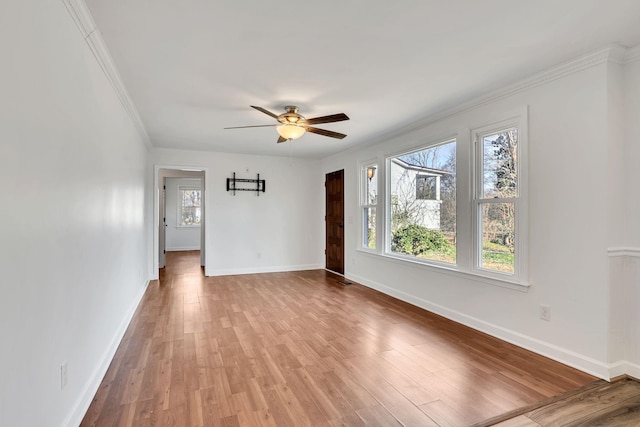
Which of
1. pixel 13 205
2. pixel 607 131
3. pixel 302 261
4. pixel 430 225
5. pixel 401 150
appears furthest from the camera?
pixel 302 261

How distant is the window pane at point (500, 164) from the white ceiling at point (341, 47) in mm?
506

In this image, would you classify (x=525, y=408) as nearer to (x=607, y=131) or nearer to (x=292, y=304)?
(x=607, y=131)

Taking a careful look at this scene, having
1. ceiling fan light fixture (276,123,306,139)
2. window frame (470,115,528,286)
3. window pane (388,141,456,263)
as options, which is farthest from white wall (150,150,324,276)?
window frame (470,115,528,286)

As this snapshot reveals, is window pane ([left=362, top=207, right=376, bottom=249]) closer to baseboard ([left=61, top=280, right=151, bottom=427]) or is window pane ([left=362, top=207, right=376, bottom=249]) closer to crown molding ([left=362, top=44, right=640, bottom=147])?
crown molding ([left=362, top=44, right=640, bottom=147])

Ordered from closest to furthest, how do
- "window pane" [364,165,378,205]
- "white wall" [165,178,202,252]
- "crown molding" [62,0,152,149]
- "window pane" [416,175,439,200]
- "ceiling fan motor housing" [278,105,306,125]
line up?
"crown molding" [62,0,152,149], "ceiling fan motor housing" [278,105,306,125], "window pane" [416,175,439,200], "window pane" [364,165,378,205], "white wall" [165,178,202,252]

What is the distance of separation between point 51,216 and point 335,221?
5383 millimetres

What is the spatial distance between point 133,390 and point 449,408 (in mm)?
2100

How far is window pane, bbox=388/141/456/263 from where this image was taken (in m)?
3.93

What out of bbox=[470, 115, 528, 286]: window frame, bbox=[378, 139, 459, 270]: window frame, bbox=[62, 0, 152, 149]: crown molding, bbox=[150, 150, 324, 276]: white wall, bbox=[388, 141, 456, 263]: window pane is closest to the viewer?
bbox=[62, 0, 152, 149]: crown molding

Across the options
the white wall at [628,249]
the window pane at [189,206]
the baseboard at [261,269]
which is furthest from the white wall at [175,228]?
the white wall at [628,249]

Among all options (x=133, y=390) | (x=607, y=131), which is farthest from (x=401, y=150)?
(x=133, y=390)

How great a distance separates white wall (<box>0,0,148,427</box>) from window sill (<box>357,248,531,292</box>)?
3.40 meters

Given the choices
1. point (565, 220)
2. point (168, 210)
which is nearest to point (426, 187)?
point (565, 220)

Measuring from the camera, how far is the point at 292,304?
438 centimetres
